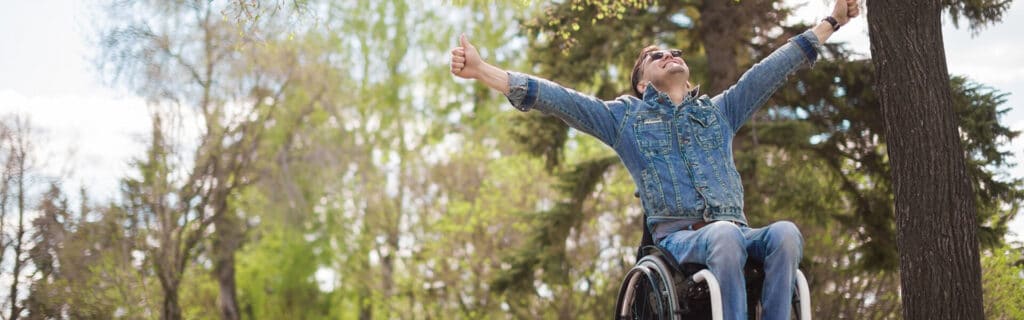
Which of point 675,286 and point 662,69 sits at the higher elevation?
point 662,69

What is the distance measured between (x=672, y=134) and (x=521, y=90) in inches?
23.9

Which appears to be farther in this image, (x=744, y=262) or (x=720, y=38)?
(x=720, y=38)

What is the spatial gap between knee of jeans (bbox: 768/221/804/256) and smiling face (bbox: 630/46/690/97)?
77cm

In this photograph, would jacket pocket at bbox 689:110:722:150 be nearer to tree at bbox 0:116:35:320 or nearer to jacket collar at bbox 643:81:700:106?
jacket collar at bbox 643:81:700:106

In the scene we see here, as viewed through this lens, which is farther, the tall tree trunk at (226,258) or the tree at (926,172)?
the tall tree trunk at (226,258)

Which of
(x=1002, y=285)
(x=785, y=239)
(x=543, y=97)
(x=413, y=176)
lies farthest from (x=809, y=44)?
(x=413, y=176)

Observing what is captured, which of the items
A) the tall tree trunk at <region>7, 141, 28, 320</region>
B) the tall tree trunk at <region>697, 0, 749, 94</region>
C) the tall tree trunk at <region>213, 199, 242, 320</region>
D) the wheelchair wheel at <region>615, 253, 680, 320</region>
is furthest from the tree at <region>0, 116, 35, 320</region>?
the wheelchair wheel at <region>615, 253, 680, 320</region>

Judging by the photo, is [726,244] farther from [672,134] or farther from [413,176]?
[413,176]

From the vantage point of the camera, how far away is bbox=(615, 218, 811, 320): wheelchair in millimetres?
3453

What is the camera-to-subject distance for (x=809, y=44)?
407cm

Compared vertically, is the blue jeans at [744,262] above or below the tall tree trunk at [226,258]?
below

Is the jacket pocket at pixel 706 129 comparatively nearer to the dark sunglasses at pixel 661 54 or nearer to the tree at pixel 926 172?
the dark sunglasses at pixel 661 54

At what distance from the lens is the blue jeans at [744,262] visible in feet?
11.0

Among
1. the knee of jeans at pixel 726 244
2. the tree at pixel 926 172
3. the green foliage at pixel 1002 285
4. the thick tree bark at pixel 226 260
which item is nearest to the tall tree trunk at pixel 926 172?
the tree at pixel 926 172
